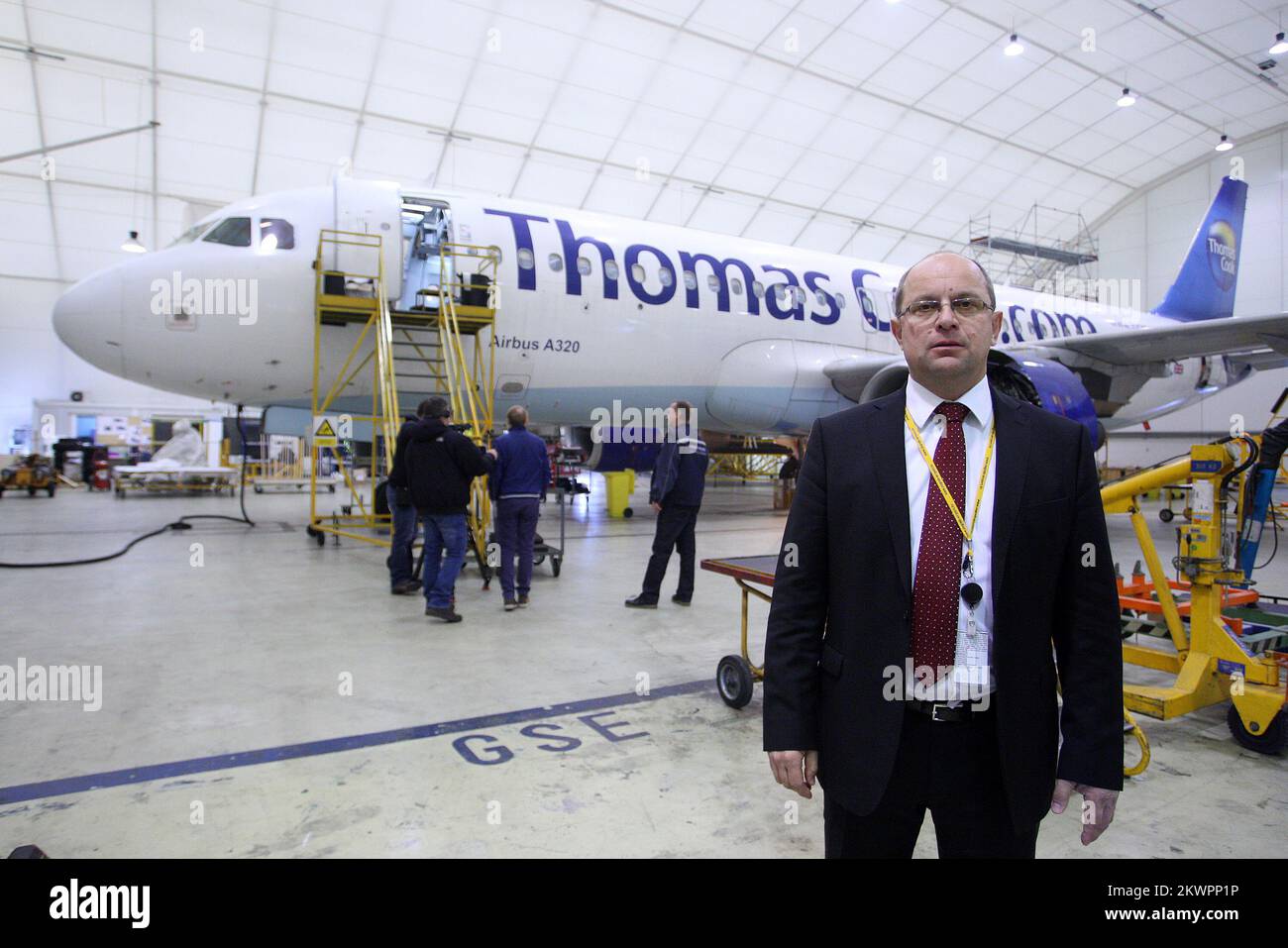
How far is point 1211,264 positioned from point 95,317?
19.1 metres

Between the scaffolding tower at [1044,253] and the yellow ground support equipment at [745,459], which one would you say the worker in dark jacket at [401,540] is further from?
the scaffolding tower at [1044,253]

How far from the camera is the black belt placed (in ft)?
4.43

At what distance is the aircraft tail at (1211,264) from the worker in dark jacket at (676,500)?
47.6 ft

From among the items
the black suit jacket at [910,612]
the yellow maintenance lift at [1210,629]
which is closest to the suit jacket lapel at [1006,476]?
the black suit jacket at [910,612]

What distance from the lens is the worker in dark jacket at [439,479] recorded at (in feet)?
17.0

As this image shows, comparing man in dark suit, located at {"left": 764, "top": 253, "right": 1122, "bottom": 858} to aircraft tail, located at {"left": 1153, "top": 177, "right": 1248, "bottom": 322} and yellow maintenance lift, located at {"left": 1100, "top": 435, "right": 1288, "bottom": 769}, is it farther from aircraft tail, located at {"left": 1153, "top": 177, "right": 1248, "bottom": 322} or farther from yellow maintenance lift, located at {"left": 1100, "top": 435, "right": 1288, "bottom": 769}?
aircraft tail, located at {"left": 1153, "top": 177, "right": 1248, "bottom": 322}

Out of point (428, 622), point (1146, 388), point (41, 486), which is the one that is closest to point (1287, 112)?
point (1146, 388)

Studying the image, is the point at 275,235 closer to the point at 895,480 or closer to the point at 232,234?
the point at 232,234

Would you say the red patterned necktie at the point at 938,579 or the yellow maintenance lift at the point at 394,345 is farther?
the yellow maintenance lift at the point at 394,345

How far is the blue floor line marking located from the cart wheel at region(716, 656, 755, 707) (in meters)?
0.27

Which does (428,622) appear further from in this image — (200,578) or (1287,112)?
(1287,112)

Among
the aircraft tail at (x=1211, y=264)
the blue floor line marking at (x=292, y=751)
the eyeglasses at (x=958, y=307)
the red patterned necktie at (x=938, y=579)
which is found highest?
the aircraft tail at (x=1211, y=264)

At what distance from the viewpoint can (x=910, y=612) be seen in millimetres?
1383

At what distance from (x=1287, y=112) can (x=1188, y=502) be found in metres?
28.6
